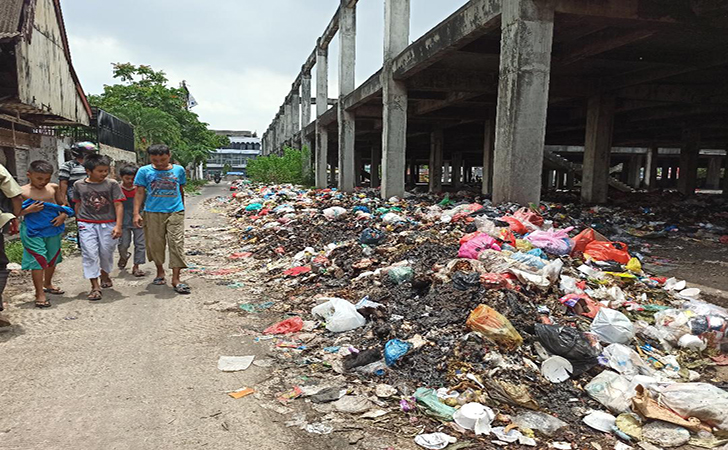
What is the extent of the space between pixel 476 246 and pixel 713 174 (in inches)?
1420

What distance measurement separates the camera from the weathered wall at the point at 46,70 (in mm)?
7562

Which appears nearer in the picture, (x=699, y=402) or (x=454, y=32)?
(x=699, y=402)

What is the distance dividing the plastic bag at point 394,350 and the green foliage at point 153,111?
21570mm

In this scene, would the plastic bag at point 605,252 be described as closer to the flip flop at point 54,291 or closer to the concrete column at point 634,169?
the flip flop at point 54,291

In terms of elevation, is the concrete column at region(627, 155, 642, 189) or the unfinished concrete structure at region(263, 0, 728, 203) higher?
the unfinished concrete structure at region(263, 0, 728, 203)

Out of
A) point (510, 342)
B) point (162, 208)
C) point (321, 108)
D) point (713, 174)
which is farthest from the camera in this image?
point (713, 174)

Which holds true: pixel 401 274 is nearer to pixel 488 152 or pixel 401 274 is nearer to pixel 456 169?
pixel 488 152

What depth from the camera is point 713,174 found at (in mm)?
31703

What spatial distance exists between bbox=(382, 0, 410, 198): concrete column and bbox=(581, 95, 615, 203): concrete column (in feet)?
15.5

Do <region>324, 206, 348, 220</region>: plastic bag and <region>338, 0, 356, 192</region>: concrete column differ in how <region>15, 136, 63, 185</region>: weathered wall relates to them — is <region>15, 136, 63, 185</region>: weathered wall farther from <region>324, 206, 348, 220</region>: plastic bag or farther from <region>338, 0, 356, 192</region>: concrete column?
<region>338, 0, 356, 192</region>: concrete column

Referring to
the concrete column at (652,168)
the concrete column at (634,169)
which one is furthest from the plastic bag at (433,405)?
the concrete column at (634,169)

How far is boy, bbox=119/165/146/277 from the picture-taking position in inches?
216

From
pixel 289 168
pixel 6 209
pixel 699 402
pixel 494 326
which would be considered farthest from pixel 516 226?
pixel 289 168

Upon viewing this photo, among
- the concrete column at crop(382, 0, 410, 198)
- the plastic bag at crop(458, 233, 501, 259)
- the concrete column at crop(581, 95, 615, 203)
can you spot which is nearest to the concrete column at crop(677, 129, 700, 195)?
the concrete column at crop(581, 95, 615, 203)
